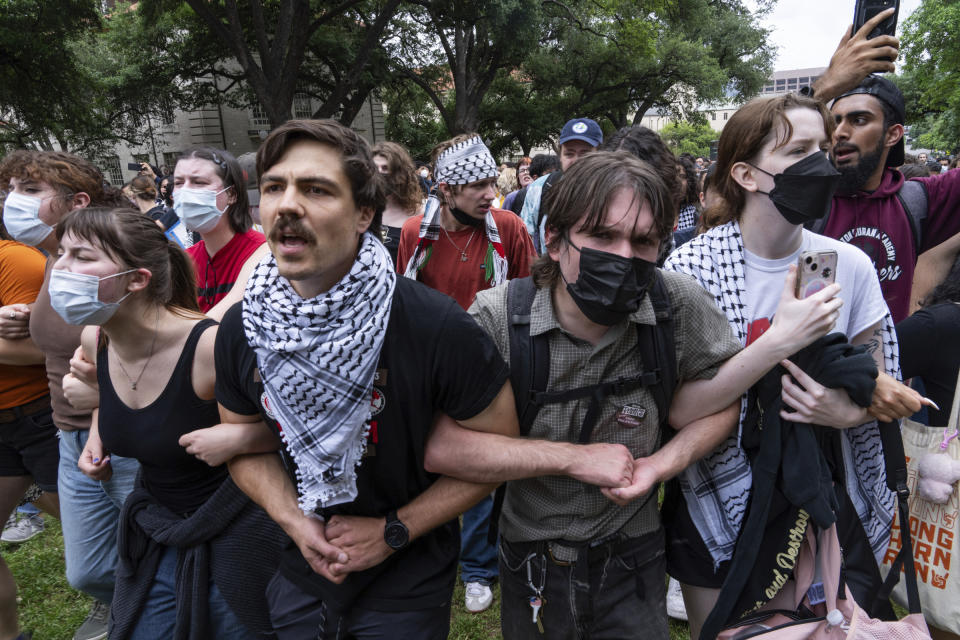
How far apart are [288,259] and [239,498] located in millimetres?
1057

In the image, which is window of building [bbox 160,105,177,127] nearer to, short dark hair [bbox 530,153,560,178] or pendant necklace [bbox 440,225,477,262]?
short dark hair [bbox 530,153,560,178]

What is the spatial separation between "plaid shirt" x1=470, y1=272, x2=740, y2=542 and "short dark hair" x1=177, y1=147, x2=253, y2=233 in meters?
2.00

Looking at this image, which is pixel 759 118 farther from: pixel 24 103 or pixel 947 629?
pixel 24 103

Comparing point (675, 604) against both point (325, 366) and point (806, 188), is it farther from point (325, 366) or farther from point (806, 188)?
point (325, 366)

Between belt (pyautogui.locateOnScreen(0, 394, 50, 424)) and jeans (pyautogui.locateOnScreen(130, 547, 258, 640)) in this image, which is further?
belt (pyautogui.locateOnScreen(0, 394, 50, 424))

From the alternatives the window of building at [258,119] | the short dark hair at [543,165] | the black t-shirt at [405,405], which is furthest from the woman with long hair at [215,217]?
the window of building at [258,119]

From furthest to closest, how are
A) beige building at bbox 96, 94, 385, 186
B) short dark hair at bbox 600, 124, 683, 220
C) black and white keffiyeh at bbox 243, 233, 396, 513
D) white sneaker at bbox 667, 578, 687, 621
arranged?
beige building at bbox 96, 94, 385, 186, short dark hair at bbox 600, 124, 683, 220, white sneaker at bbox 667, 578, 687, 621, black and white keffiyeh at bbox 243, 233, 396, 513

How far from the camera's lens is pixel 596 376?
6.03 feet

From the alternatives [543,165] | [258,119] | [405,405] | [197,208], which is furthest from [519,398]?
[258,119]

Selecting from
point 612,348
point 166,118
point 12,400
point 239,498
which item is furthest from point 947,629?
point 166,118

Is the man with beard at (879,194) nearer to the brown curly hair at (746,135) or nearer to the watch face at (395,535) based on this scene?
the brown curly hair at (746,135)

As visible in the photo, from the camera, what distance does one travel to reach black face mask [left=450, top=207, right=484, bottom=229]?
3867 millimetres

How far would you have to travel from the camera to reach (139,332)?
2.37 m

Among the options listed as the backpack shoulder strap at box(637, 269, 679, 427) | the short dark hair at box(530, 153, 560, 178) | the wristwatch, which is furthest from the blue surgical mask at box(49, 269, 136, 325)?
the short dark hair at box(530, 153, 560, 178)
